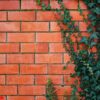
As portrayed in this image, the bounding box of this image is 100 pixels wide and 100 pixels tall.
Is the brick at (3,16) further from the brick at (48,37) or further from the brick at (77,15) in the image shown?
the brick at (77,15)

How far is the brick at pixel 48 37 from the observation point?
3274 millimetres

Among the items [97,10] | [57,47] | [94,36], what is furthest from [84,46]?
[97,10]

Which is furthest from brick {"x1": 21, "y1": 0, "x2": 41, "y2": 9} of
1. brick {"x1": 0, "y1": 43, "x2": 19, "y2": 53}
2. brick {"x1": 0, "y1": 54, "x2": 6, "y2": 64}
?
brick {"x1": 0, "y1": 54, "x2": 6, "y2": 64}

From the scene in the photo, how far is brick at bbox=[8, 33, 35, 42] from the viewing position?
10.8 ft

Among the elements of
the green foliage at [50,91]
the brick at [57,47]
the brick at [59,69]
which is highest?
the brick at [57,47]

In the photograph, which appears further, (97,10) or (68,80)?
(68,80)

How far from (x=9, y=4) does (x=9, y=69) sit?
60 centimetres

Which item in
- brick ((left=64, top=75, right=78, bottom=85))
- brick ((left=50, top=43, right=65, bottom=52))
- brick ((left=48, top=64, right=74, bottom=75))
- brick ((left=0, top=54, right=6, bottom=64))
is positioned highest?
brick ((left=50, top=43, right=65, bottom=52))

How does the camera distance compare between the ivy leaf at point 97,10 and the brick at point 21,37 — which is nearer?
the ivy leaf at point 97,10

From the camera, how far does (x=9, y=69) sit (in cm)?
330

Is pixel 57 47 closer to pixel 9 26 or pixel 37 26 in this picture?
pixel 37 26

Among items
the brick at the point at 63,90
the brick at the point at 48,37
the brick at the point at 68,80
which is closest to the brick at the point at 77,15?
the brick at the point at 48,37

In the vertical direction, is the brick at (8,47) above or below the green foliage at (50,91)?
above

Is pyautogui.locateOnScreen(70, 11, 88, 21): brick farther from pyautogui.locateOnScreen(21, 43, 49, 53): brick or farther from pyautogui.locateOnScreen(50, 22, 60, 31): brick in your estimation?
pyautogui.locateOnScreen(21, 43, 49, 53): brick
